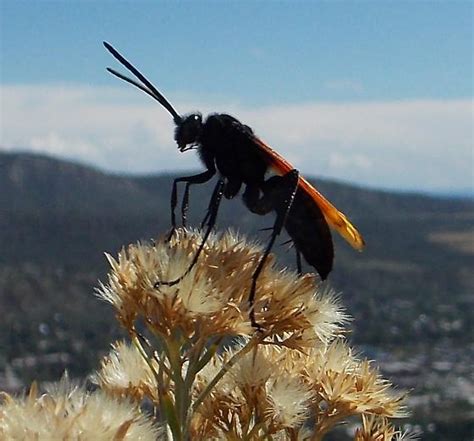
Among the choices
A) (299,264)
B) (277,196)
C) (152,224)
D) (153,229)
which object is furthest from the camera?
(152,224)

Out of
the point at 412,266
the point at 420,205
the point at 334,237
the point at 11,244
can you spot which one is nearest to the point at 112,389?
the point at 334,237

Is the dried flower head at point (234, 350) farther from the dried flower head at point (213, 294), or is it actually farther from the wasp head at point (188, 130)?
the wasp head at point (188, 130)

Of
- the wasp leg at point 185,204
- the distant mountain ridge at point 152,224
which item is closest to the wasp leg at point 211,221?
the wasp leg at point 185,204

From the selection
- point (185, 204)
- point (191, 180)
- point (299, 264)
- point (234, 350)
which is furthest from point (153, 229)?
point (234, 350)

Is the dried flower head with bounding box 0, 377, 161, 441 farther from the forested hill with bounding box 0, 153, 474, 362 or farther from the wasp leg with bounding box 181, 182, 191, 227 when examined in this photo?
the forested hill with bounding box 0, 153, 474, 362

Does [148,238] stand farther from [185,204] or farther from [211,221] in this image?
[185,204]

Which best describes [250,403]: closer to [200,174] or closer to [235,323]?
[235,323]

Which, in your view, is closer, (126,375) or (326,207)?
(126,375)
